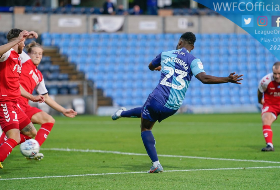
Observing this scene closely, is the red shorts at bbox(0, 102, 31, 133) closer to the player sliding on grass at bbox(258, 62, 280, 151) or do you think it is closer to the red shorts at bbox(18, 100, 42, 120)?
the red shorts at bbox(18, 100, 42, 120)

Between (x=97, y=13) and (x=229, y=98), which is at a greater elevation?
(x=97, y=13)

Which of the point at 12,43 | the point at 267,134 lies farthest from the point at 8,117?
the point at 267,134

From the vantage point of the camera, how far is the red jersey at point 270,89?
1037cm

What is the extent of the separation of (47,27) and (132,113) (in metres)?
24.1

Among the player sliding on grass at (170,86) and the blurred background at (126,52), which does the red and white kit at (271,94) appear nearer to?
the player sliding on grass at (170,86)

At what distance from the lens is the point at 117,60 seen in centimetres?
2980

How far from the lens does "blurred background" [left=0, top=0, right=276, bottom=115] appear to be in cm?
2777

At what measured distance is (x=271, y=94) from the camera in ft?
34.4

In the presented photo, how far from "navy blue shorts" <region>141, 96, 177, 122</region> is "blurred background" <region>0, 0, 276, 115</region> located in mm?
18910

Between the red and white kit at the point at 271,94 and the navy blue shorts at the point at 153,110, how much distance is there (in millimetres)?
4050

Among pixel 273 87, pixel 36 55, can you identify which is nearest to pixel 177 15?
pixel 273 87

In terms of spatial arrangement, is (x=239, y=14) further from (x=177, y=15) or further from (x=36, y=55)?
(x=36, y=55)

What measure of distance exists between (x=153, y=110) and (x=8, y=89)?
2.00m

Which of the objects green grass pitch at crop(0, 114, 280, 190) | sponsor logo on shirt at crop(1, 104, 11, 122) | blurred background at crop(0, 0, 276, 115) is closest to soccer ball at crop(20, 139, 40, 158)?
green grass pitch at crop(0, 114, 280, 190)
